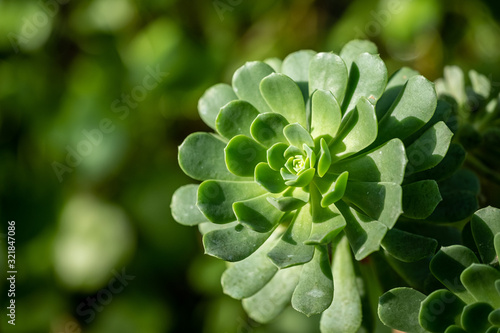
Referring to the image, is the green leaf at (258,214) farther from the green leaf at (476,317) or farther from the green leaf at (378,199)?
the green leaf at (476,317)

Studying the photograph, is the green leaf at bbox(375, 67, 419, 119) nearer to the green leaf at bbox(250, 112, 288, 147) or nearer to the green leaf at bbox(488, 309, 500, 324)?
the green leaf at bbox(250, 112, 288, 147)

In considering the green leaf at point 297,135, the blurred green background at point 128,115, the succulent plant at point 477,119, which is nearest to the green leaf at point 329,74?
the green leaf at point 297,135

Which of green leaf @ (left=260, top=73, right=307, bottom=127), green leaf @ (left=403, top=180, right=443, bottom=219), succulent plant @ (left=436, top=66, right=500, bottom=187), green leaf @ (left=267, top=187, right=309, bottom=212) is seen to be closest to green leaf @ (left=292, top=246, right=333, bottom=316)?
green leaf @ (left=267, top=187, right=309, bottom=212)

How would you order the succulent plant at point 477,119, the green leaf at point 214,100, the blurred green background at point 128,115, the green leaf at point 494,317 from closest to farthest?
1. the green leaf at point 494,317
2. the green leaf at point 214,100
3. the succulent plant at point 477,119
4. the blurred green background at point 128,115

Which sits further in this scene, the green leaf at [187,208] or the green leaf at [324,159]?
the green leaf at [187,208]

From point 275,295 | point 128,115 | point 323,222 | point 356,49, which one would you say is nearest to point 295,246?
point 323,222

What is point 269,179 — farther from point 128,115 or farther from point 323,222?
point 128,115
